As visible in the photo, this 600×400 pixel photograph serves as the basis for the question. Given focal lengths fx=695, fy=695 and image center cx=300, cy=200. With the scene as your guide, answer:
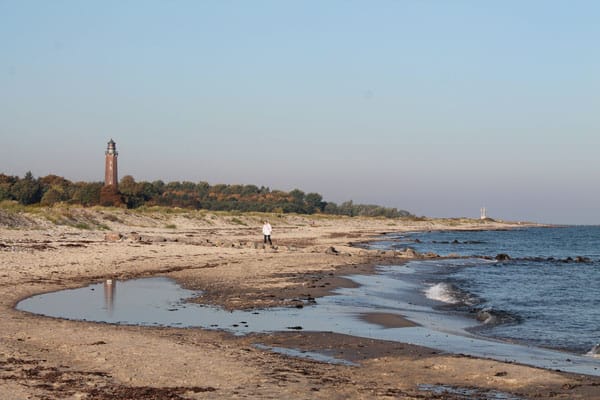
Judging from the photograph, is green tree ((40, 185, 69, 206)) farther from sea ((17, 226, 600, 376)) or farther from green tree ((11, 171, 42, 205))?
sea ((17, 226, 600, 376))

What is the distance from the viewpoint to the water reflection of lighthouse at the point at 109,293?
51.0 feet

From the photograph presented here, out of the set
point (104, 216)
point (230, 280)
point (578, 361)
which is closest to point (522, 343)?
point (578, 361)

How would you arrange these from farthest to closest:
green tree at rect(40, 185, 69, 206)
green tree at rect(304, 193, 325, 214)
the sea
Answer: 1. green tree at rect(304, 193, 325, 214)
2. green tree at rect(40, 185, 69, 206)
3. the sea

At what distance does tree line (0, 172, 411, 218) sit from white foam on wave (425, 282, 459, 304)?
54.2 meters

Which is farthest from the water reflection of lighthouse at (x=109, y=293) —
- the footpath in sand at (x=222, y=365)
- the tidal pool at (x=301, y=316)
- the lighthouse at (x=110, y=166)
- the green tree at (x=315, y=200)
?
the green tree at (x=315, y=200)

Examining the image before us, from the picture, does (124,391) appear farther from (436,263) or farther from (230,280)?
(436,263)

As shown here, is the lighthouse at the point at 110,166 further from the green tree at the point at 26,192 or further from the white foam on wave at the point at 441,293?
the white foam on wave at the point at 441,293

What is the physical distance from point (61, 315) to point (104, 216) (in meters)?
42.5

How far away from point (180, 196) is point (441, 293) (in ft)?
332

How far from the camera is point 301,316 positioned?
14.9 m

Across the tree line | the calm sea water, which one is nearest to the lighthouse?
the tree line

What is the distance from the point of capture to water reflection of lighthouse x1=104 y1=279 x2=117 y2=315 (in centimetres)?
1554

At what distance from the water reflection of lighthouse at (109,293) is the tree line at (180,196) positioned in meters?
52.8

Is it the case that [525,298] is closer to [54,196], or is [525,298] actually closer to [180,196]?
[54,196]
